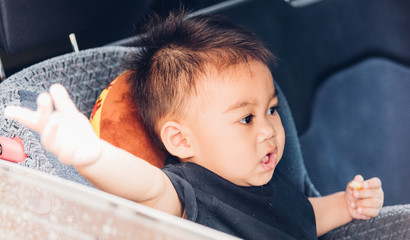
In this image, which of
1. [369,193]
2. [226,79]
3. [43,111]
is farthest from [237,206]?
[43,111]

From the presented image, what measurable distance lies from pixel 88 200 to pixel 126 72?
557 mm

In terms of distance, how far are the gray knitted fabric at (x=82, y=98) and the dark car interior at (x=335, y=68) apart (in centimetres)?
42

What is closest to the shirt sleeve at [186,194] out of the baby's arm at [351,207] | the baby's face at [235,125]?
the baby's face at [235,125]

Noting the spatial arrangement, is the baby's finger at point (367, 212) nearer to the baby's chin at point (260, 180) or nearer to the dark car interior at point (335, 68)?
the baby's chin at point (260, 180)

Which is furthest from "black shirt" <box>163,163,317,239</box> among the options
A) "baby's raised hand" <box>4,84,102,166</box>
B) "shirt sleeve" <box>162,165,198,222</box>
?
"baby's raised hand" <box>4,84,102,166</box>

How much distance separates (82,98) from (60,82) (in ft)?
0.19

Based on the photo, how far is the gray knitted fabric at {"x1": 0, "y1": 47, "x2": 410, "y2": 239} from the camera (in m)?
0.74

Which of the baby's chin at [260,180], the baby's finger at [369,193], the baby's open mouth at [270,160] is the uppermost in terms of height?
the baby's open mouth at [270,160]

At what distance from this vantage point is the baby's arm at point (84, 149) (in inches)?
18.6

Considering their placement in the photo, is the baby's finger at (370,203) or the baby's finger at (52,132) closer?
the baby's finger at (52,132)

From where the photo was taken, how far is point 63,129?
0.47 metres

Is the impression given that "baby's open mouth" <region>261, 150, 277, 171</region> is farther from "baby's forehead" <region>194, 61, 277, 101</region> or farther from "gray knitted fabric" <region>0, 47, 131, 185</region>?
"gray knitted fabric" <region>0, 47, 131, 185</region>

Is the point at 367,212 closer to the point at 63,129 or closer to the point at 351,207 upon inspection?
the point at 351,207

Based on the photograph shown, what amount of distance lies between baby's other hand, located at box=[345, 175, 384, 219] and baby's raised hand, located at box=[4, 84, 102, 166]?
25.2 inches
